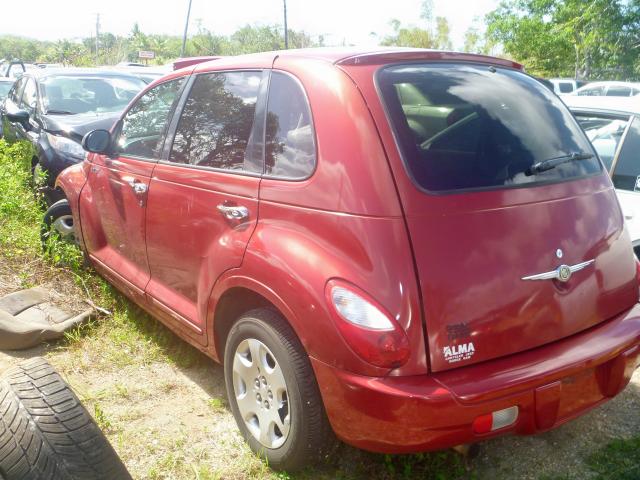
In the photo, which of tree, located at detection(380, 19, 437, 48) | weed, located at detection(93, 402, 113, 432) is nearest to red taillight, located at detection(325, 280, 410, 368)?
weed, located at detection(93, 402, 113, 432)

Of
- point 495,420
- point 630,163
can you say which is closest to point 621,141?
point 630,163

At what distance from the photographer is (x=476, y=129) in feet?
8.06

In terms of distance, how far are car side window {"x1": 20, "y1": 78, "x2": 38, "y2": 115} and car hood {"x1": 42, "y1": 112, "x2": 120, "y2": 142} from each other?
683 mm

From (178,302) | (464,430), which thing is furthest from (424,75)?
(178,302)

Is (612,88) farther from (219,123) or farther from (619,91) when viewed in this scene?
(219,123)

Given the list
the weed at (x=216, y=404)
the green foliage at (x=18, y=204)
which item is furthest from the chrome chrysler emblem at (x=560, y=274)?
the green foliage at (x=18, y=204)

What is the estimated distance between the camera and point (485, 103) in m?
2.56

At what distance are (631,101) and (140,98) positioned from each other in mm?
3465

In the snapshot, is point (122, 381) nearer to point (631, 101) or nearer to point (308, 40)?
point (631, 101)

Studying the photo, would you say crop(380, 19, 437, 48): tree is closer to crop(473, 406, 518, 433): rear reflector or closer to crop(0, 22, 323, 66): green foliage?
crop(0, 22, 323, 66): green foliage

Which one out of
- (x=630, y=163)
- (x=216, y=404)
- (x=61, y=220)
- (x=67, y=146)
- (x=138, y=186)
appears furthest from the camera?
(x=67, y=146)

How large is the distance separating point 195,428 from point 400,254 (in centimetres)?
155

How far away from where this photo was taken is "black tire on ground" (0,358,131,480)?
1.88 m

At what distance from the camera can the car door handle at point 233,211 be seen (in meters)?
2.58
